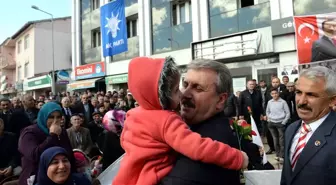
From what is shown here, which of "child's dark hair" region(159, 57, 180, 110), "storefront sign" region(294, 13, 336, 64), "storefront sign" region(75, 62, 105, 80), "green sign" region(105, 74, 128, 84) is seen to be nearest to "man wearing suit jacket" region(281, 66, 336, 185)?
"child's dark hair" region(159, 57, 180, 110)

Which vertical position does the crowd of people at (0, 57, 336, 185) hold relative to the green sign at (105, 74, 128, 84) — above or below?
below

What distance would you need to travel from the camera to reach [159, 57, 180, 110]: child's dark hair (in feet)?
4.66

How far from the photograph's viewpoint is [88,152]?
5633mm

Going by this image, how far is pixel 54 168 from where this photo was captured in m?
2.99

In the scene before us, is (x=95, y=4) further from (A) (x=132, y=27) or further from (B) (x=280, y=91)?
(B) (x=280, y=91)

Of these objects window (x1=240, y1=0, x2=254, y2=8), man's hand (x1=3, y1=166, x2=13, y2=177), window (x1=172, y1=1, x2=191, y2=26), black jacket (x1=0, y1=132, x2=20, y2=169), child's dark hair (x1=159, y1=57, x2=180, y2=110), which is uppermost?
window (x1=172, y1=1, x2=191, y2=26)

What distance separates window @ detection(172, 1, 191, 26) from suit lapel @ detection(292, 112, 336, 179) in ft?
44.7

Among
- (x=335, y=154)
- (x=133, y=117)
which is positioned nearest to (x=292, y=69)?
(x=335, y=154)

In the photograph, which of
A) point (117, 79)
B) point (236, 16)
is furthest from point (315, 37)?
point (117, 79)

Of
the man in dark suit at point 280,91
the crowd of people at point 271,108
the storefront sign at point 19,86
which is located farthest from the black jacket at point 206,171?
the storefront sign at point 19,86

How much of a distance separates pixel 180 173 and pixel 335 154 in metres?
1.06

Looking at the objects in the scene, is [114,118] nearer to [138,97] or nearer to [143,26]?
[138,97]

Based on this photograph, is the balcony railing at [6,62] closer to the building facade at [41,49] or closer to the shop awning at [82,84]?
the building facade at [41,49]

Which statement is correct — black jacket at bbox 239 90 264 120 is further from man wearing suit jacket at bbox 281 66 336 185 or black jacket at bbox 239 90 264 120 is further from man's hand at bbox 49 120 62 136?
man wearing suit jacket at bbox 281 66 336 185
